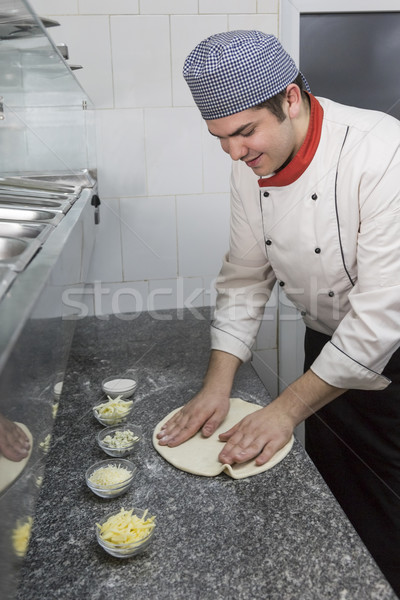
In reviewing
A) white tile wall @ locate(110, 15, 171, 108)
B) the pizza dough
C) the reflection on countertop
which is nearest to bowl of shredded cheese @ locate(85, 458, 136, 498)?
the pizza dough

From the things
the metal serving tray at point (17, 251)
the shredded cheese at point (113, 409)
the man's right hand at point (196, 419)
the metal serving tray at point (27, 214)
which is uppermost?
the metal serving tray at point (27, 214)

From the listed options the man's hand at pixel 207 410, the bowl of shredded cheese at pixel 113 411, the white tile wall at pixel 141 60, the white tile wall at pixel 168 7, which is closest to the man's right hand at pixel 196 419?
the man's hand at pixel 207 410

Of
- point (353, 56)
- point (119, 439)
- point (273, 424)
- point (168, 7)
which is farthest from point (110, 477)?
point (353, 56)

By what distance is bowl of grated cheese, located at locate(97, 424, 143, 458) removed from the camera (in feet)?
4.05

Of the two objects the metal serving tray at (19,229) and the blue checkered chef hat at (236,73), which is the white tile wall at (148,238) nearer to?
the blue checkered chef hat at (236,73)

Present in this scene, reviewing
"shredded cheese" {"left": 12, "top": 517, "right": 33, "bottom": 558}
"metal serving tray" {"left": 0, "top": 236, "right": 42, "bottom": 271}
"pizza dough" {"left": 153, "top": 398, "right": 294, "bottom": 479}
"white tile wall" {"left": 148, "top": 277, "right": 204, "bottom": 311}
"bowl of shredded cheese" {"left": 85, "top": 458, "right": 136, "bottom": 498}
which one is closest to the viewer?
"shredded cheese" {"left": 12, "top": 517, "right": 33, "bottom": 558}

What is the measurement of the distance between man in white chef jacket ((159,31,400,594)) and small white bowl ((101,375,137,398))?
191 millimetres

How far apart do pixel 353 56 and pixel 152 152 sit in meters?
0.99

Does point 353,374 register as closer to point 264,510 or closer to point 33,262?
point 264,510

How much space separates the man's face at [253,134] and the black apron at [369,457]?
69 cm

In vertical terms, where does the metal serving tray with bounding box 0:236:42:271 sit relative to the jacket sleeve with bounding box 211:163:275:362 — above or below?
above

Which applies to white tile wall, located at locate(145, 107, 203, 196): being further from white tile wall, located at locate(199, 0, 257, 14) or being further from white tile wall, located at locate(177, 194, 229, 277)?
white tile wall, located at locate(199, 0, 257, 14)

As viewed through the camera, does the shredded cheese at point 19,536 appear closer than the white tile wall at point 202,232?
Yes

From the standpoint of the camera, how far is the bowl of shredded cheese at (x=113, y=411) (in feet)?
4.51
